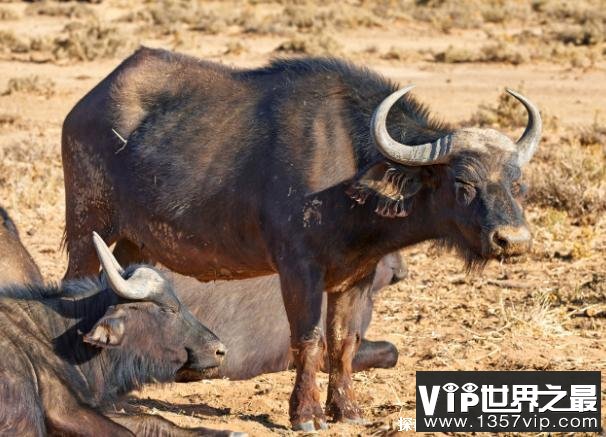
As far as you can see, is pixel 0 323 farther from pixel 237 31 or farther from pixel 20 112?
pixel 237 31

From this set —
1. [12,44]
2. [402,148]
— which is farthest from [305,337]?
[12,44]

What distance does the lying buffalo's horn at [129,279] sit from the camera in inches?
279

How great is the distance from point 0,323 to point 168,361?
1.00 metres

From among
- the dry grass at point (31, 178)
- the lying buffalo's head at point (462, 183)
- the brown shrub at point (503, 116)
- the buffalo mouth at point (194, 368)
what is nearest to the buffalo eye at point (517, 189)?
the lying buffalo's head at point (462, 183)

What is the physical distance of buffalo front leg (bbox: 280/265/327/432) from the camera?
820 centimetres

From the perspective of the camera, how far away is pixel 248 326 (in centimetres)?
984

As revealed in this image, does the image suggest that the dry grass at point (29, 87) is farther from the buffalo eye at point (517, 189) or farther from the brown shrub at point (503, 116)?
the buffalo eye at point (517, 189)

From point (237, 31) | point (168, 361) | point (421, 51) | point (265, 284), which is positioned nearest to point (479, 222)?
point (168, 361)

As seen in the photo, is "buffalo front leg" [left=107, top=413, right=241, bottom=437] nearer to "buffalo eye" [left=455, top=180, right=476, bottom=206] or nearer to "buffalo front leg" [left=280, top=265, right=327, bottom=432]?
"buffalo front leg" [left=280, top=265, right=327, bottom=432]

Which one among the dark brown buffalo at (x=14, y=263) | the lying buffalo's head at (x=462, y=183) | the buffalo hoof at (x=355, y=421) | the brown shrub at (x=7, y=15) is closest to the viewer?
the lying buffalo's head at (x=462, y=183)

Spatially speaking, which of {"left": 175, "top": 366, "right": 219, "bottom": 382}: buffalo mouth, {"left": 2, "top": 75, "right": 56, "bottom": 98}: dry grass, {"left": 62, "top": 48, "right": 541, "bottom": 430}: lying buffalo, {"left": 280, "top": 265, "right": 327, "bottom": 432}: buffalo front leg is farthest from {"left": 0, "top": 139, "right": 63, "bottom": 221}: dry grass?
{"left": 175, "top": 366, "right": 219, "bottom": 382}: buffalo mouth

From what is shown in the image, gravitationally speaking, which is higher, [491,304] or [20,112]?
[20,112]

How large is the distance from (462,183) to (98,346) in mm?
2423

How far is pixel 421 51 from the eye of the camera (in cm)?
2758
